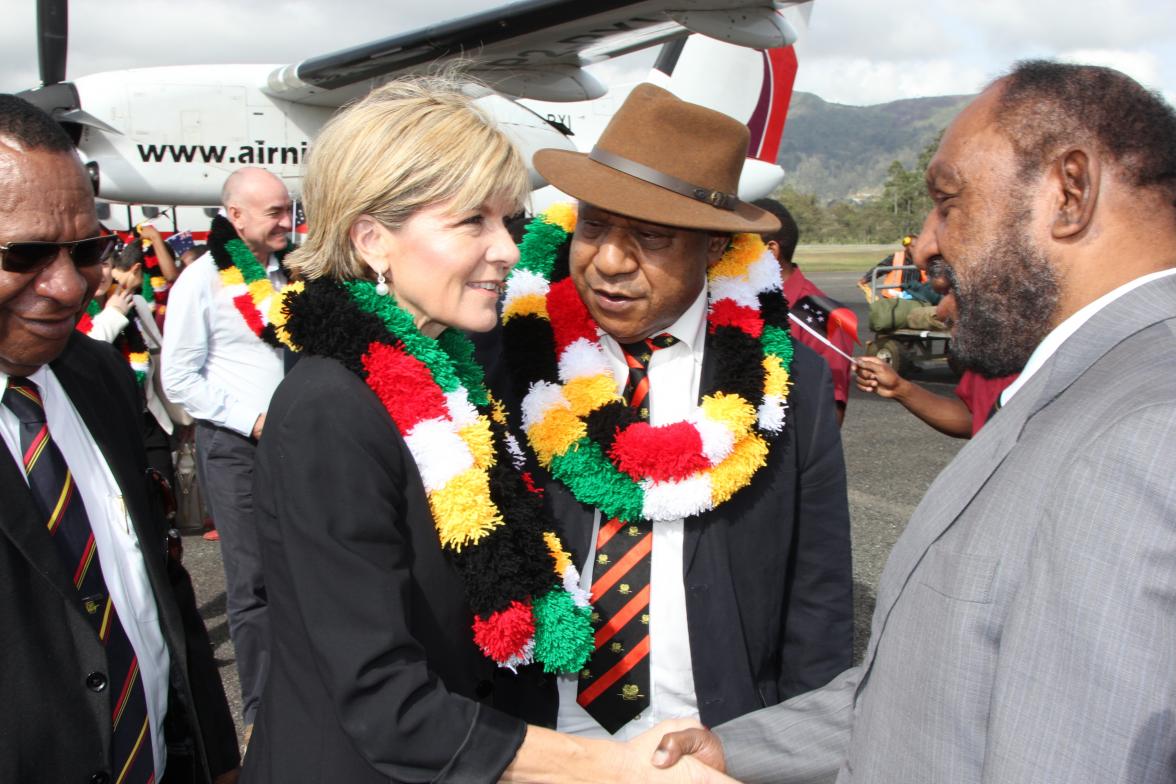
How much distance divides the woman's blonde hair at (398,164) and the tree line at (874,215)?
6776 centimetres

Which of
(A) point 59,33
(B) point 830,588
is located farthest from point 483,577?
(A) point 59,33

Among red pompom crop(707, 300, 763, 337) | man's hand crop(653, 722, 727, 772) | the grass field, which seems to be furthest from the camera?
the grass field

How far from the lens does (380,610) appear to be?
137 cm

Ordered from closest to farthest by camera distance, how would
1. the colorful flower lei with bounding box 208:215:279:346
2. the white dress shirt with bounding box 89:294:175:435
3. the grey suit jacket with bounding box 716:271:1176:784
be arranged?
the grey suit jacket with bounding box 716:271:1176:784, the colorful flower lei with bounding box 208:215:279:346, the white dress shirt with bounding box 89:294:175:435

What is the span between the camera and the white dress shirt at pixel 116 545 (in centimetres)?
174

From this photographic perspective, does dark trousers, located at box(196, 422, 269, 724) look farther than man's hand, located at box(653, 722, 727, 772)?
Yes

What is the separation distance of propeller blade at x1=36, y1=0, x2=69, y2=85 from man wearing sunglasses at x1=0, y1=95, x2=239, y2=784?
10.7 meters

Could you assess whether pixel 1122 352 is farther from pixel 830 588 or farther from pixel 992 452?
pixel 830 588

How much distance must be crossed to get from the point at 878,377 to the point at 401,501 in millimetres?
2673

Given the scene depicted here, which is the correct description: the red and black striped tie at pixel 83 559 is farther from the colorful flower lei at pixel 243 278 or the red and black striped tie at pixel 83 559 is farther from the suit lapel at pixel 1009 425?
the colorful flower lei at pixel 243 278

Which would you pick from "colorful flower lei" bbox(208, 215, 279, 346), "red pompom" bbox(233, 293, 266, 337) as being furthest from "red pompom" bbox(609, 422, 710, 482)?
"red pompom" bbox(233, 293, 266, 337)

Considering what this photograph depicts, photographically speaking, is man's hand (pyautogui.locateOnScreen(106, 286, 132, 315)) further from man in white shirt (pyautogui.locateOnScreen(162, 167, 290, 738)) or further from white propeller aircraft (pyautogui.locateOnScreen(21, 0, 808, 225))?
white propeller aircraft (pyautogui.locateOnScreen(21, 0, 808, 225))

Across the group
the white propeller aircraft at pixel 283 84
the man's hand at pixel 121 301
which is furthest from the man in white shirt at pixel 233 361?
the white propeller aircraft at pixel 283 84

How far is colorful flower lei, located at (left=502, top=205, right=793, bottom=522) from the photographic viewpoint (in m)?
2.06
